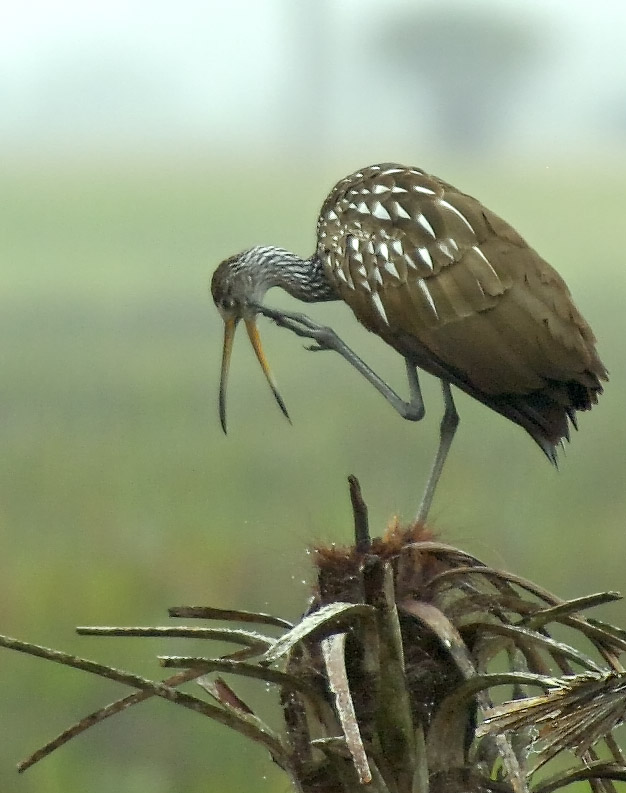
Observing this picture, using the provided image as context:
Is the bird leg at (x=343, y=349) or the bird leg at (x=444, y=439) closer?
the bird leg at (x=343, y=349)

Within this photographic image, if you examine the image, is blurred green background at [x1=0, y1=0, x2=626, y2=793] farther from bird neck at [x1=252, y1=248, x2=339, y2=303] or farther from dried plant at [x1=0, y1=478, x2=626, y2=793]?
dried plant at [x1=0, y1=478, x2=626, y2=793]

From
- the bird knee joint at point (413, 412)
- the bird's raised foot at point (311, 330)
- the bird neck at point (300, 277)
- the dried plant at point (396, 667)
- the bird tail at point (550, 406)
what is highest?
the bird neck at point (300, 277)

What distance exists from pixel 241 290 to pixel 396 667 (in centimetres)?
69

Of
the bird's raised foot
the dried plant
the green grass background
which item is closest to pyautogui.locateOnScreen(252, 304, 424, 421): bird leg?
the bird's raised foot

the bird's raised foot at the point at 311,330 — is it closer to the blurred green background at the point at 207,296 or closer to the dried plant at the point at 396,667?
the blurred green background at the point at 207,296

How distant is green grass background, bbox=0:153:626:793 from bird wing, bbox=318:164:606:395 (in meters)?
0.26

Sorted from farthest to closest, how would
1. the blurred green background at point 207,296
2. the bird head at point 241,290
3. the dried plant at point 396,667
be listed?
the blurred green background at point 207,296 < the bird head at point 241,290 < the dried plant at point 396,667

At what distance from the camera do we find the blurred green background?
154 cm

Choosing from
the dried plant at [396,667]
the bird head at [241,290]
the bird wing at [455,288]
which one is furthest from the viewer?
the bird head at [241,290]

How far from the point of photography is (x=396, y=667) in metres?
0.77

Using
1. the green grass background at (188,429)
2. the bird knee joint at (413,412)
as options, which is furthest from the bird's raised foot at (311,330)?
the green grass background at (188,429)

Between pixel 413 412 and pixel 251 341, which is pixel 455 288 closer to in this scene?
pixel 413 412

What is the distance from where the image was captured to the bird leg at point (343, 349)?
1270 millimetres

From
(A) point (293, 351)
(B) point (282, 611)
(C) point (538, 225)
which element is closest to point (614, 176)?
(C) point (538, 225)
